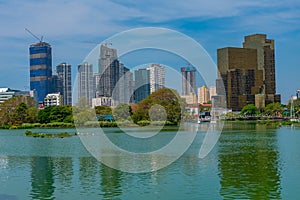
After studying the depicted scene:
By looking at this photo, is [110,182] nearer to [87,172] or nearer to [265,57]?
[87,172]

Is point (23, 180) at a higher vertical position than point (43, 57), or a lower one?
lower

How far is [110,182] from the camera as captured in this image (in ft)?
55.2

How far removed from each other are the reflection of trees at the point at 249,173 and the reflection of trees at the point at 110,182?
11.0ft

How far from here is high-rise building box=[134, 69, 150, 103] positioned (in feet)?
145

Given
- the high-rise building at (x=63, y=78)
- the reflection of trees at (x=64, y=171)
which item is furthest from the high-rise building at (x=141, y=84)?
the high-rise building at (x=63, y=78)

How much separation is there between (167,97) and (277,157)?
38412mm

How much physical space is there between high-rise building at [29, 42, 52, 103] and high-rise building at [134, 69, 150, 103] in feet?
442

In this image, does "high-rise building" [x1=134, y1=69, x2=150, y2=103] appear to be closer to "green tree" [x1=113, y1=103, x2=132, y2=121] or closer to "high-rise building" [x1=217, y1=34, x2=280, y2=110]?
"green tree" [x1=113, y1=103, x2=132, y2=121]

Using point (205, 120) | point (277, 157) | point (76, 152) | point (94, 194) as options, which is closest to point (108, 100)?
point (205, 120)

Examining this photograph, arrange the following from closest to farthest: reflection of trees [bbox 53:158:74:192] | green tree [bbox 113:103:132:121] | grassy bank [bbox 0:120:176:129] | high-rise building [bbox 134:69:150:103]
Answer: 1. reflection of trees [bbox 53:158:74:192]
2. high-rise building [bbox 134:69:150:103]
3. grassy bank [bbox 0:120:176:129]
4. green tree [bbox 113:103:132:121]

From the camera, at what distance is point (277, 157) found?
23.0 metres

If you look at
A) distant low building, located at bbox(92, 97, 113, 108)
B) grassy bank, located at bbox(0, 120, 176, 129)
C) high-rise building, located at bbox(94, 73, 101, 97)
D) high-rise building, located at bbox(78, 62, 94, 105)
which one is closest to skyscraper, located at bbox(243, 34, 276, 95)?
high-rise building, located at bbox(94, 73, 101, 97)

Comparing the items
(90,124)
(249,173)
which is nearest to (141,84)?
(90,124)

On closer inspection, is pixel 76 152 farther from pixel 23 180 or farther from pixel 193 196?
pixel 193 196
